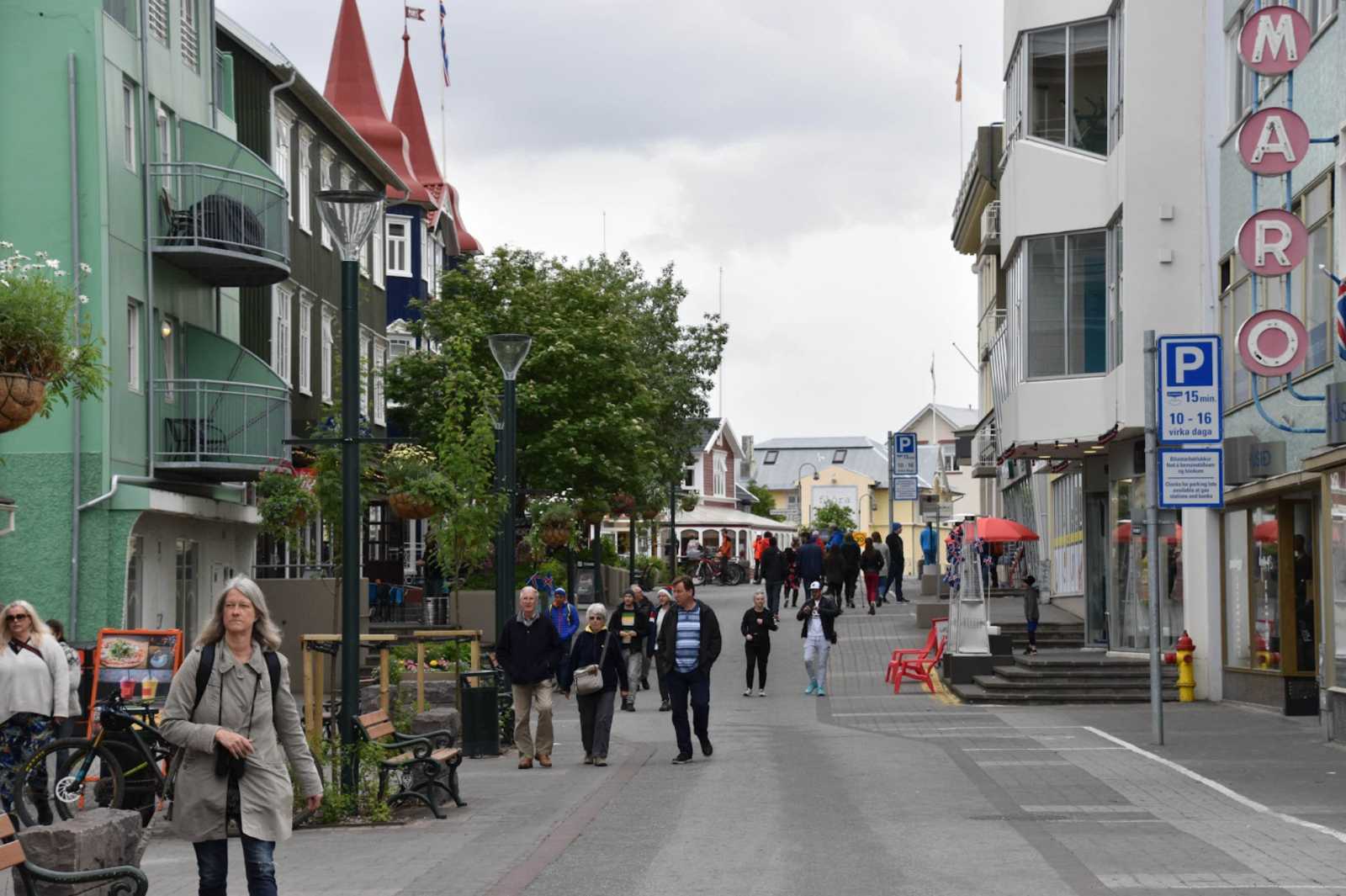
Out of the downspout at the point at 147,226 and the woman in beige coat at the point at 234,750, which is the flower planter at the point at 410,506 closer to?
the downspout at the point at 147,226

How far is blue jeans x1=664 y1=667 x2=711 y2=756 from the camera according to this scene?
19.3 metres

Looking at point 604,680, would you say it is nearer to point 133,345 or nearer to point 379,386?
point 133,345

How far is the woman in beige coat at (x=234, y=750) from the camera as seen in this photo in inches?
320

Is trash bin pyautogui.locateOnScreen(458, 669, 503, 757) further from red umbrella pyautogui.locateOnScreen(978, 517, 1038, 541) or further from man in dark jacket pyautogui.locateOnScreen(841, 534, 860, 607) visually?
man in dark jacket pyautogui.locateOnScreen(841, 534, 860, 607)

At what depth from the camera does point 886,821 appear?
13.9m

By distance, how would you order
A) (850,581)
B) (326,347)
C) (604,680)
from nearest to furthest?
1. (604,680)
2. (326,347)
3. (850,581)

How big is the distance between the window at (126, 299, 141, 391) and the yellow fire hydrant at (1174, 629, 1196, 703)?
14929 mm

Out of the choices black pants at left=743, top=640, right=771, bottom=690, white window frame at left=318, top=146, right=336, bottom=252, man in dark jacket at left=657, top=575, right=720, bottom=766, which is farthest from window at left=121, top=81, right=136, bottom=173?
white window frame at left=318, top=146, right=336, bottom=252

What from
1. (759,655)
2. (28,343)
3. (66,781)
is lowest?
(66,781)

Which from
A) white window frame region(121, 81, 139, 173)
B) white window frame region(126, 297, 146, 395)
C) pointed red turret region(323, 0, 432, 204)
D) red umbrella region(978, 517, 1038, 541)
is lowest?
red umbrella region(978, 517, 1038, 541)

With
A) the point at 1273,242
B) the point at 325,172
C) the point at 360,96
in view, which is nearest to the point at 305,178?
the point at 325,172

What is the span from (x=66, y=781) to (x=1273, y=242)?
12.9 m

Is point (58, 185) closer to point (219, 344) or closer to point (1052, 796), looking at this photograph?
point (219, 344)

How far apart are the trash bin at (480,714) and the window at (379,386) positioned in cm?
2578
